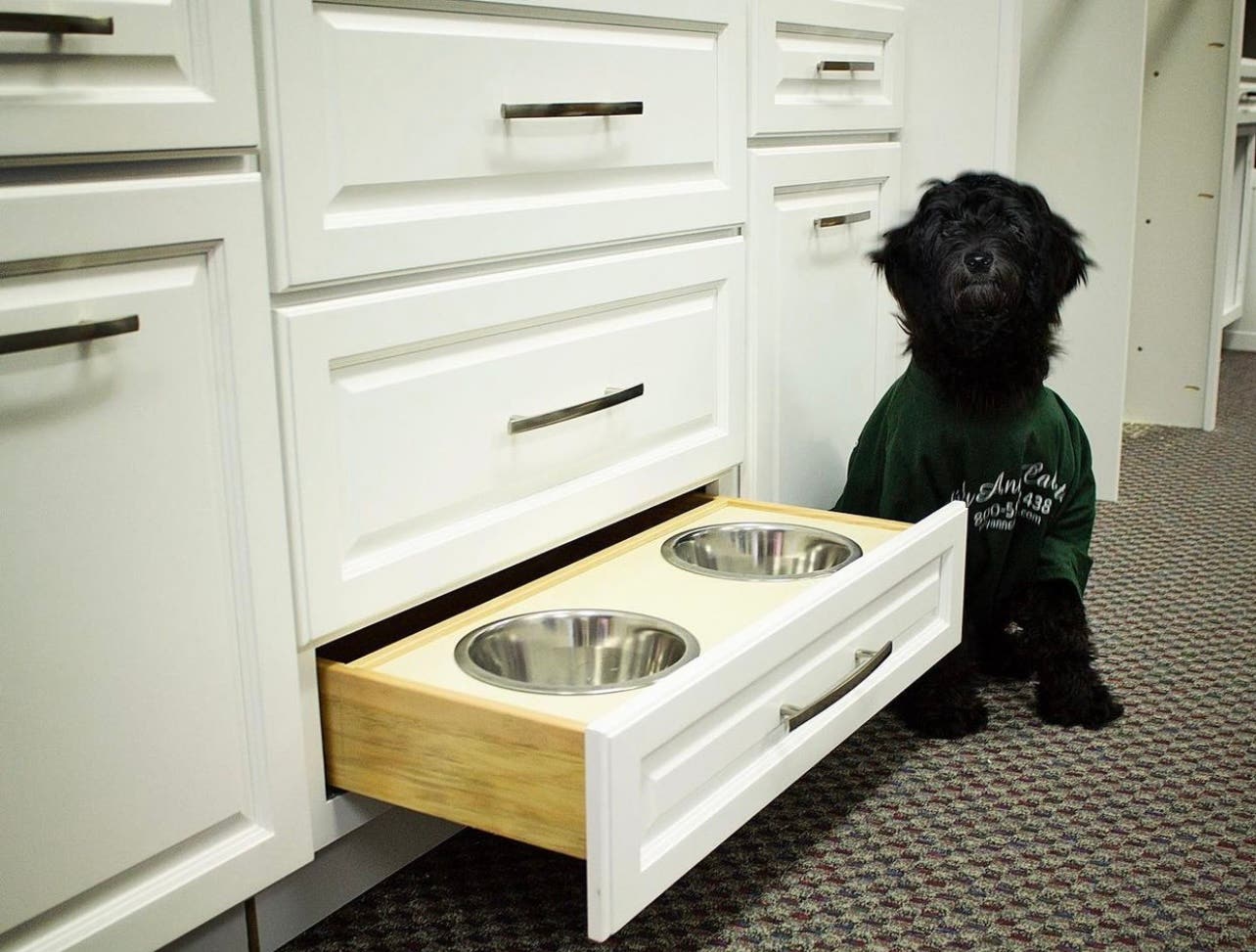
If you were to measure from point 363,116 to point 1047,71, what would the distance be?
1.84 meters

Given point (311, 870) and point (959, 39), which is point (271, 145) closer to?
point (311, 870)

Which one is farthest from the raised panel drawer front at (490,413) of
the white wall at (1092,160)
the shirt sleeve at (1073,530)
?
the white wall at (1092,160)

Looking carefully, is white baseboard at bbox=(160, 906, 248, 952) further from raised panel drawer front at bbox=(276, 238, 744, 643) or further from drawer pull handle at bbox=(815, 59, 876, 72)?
drawer pull handle at bbox=(815, 59, 876, 72)

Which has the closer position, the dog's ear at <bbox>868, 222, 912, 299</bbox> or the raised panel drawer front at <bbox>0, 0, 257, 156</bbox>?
the raised panel drawer front at <bbox>0, 0, 257, 156</bbox>

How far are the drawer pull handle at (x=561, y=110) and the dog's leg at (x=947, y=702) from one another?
2.39ft

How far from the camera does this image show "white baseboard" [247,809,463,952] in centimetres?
115

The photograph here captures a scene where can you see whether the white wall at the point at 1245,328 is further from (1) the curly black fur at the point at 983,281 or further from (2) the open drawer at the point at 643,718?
(2) the open drawer at the point at 643,718

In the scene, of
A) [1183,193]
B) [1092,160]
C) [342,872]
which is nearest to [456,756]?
[342,872]

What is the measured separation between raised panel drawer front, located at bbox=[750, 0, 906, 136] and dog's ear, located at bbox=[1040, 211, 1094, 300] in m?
0.34

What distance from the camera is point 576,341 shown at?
4.42 feet

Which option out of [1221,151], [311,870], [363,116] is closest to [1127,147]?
[1221,151]

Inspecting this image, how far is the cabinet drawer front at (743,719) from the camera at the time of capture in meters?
0.90

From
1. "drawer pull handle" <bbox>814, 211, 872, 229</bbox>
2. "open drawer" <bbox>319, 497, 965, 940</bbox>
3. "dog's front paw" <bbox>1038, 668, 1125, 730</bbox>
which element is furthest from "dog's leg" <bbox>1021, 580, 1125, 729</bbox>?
"drawer pull handle" <bbox>814, 211, 872, 229</bbox>

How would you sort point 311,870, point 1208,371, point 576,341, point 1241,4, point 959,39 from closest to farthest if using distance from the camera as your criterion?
point 311,870, point 576,341, point 959,39, point 1241,4, point 1208,371
